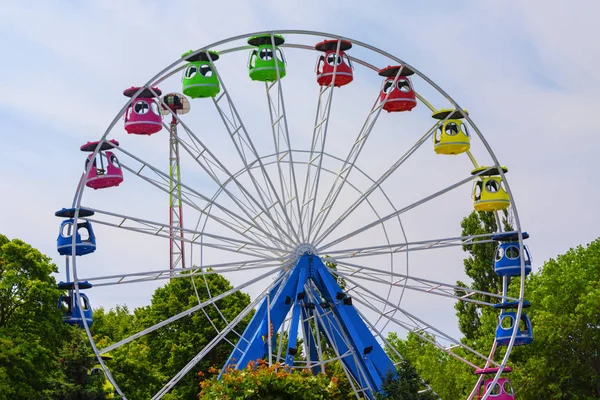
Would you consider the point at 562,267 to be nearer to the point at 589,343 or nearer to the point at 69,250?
the point at 589,343

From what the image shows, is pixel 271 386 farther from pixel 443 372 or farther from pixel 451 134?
pixel 443 372

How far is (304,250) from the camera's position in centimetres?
3391

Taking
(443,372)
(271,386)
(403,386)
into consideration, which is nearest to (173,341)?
(443,372)

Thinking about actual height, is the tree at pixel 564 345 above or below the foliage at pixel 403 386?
above

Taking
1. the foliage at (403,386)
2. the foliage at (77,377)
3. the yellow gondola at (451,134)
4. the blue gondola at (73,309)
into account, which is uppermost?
the yellow gondola at (451,134)

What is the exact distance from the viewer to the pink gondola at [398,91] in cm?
3762

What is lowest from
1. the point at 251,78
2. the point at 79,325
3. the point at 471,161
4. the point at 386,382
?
the point at 386,382

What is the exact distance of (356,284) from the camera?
1355 inches

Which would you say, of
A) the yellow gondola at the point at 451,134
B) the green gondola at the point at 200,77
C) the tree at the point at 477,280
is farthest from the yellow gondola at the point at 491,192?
the tree at the point at 477,280

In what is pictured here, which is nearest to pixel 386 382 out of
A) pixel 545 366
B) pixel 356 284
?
pixel 356 284

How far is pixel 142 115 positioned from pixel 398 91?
8154mm

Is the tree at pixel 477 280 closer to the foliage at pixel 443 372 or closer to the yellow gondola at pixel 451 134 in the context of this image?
the foliage at pixel 443 372

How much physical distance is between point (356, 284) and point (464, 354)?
87.1 feet

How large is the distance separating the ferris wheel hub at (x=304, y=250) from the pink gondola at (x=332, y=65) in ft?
19.2
